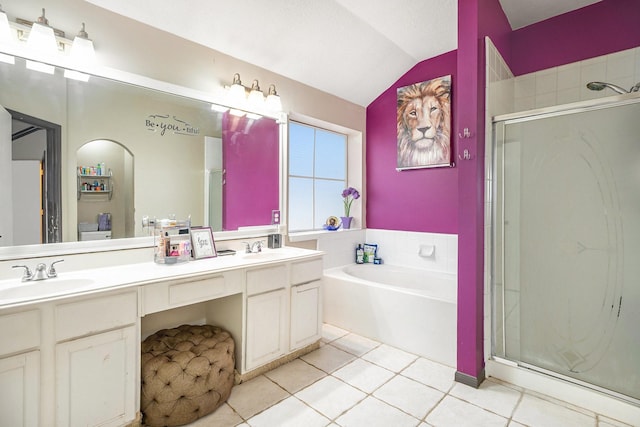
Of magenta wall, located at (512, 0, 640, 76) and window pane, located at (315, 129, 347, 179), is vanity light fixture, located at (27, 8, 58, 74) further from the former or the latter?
magenta wall, located at (512, 0, 640, 76)

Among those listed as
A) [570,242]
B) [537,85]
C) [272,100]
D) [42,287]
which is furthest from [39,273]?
[537,85]

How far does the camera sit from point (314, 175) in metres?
3.68

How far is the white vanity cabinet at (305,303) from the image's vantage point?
235cm

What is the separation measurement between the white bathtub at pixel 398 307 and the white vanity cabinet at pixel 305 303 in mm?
508

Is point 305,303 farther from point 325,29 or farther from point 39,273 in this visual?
point 325,29

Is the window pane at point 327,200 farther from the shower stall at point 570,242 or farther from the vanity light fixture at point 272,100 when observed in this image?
the shower stall at point 570,242

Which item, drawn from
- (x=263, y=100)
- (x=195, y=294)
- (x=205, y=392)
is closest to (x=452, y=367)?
(x=205, y=392)

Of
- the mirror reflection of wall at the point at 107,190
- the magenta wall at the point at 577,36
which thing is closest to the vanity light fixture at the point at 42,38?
the mirror reflection of wall at the point at 107,190

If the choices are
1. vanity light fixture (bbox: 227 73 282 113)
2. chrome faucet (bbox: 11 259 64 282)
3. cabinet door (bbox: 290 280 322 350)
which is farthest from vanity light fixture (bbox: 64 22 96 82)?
cabinet door (bbox: 290 280 322 350)

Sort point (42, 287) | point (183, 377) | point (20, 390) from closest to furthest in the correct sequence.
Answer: point (20, 390) → point (42, 287) → point (183, 377)

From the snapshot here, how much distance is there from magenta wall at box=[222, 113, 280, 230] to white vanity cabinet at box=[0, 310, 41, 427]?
134 cm

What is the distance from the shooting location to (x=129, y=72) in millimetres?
1972

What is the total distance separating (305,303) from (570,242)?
72.5 inches

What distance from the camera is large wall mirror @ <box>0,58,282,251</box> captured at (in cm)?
163
